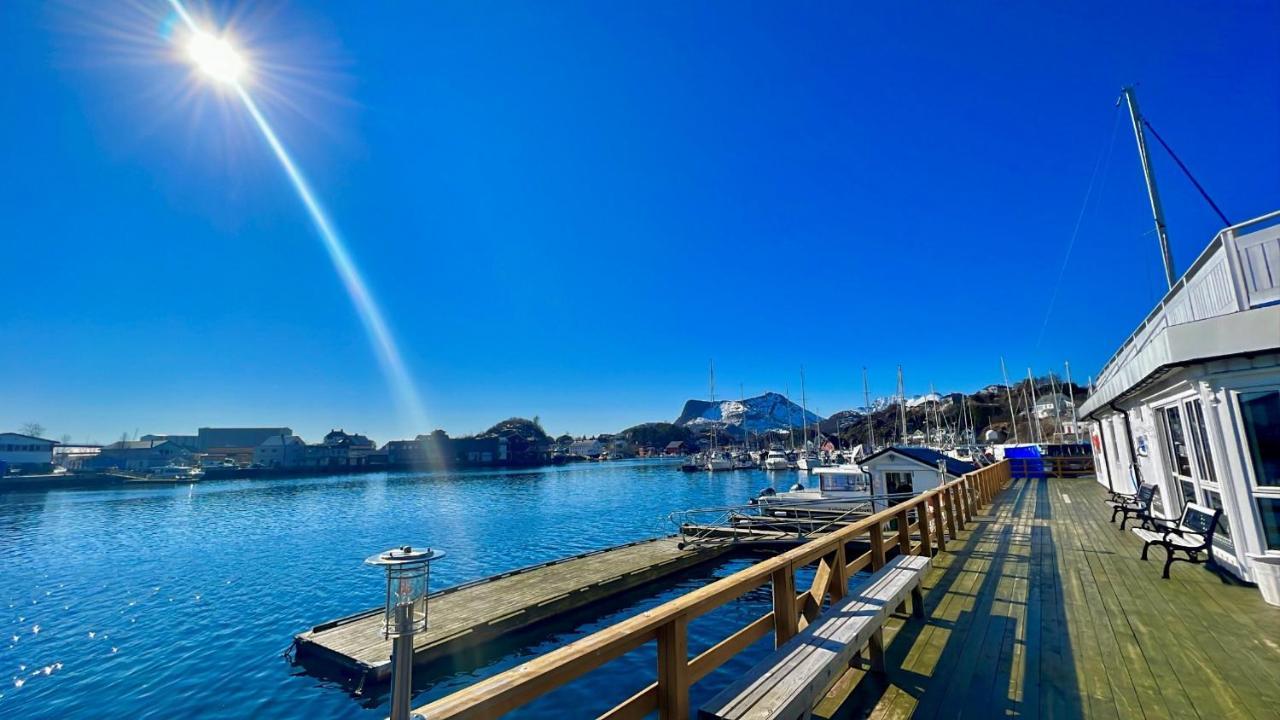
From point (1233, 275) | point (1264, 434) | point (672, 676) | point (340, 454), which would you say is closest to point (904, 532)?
point (1264, 434)

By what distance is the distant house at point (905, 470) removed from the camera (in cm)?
1869

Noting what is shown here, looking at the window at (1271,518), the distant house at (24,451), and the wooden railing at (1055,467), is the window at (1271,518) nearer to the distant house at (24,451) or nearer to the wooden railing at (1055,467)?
the wooden railing at (1055,467)

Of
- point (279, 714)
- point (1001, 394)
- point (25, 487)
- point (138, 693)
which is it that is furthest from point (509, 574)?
point (1001, 394)

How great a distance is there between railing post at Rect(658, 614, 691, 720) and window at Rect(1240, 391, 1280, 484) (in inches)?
258

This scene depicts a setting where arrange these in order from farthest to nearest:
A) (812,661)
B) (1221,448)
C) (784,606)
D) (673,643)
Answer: (1221,448) < (784,606) < (812,661) < (673,643)

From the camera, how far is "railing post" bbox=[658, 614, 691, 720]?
2.52 metres

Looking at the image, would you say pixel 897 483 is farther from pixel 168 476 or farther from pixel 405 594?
pixel 168 476

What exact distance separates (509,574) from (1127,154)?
19519 millimetres

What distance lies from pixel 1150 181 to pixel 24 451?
11574 centimetres

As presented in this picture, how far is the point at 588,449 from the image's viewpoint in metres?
150

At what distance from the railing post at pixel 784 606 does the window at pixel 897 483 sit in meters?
17.8

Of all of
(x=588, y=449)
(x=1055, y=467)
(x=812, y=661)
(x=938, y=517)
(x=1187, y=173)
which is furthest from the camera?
(x=588, y=449)

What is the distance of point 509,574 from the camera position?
13578 mm

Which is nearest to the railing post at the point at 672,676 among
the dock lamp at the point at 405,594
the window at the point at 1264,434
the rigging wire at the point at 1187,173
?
the dock lamp at the point at 405,594
